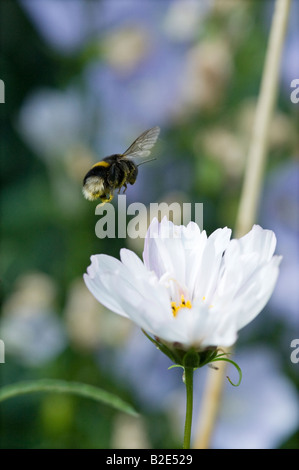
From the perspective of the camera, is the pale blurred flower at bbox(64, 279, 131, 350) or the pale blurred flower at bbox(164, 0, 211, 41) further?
the pale blurred flower at bbox(164, 0, 211, 41)

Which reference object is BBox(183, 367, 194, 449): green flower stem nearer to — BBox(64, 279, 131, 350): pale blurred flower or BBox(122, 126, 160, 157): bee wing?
BBox(122, 126, 160, 157): bee wing

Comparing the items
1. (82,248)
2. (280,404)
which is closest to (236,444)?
(280,404)

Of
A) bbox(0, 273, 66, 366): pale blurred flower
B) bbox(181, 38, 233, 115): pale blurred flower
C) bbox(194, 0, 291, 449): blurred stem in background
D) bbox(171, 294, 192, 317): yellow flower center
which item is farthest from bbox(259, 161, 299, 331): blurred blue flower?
bbox(171, 294, 192, 317): yellow flower center

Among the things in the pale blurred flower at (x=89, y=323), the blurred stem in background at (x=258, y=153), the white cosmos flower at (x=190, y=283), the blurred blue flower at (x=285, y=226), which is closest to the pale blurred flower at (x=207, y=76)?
the blurred blue flower at (x=285, y=226)

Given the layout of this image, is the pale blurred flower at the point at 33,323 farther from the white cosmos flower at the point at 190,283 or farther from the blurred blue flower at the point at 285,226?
the white cosmos flower at the point at 190,283

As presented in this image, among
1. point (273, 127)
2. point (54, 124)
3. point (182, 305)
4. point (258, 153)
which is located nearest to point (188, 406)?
point (182, 305)

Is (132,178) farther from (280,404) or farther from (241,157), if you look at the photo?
(280,404)
